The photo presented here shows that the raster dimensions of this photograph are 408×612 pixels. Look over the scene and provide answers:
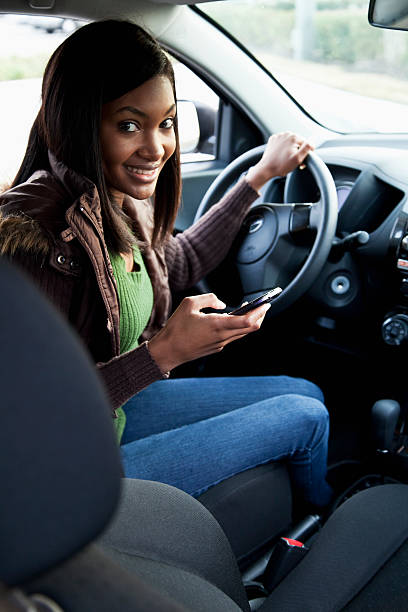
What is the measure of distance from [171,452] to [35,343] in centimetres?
92

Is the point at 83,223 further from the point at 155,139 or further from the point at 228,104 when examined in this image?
the point at 228,104

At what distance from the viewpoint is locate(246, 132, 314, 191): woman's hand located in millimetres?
1794

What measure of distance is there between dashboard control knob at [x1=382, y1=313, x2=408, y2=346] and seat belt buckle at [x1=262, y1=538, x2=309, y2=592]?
725 mm

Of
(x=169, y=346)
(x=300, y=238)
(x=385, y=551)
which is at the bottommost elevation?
(x=385, y=551)

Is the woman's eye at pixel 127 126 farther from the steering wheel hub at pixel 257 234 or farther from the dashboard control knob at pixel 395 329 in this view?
the dashboard control knob at pixel 395 329

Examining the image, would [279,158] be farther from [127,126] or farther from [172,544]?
[172,544]

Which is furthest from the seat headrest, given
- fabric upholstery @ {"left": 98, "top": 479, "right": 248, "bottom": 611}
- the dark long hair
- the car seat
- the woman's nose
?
the woman's nose

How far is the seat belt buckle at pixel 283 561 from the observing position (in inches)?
49.7

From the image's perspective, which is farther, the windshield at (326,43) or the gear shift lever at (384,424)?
the windshield at (326,43)

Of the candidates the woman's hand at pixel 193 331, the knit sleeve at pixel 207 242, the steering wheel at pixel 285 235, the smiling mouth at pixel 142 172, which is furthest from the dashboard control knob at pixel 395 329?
the smiling mouth at pixel 142 172

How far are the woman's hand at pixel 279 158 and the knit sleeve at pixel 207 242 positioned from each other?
40 mm

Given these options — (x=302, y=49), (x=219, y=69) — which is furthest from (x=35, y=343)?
(x=302, y=49)

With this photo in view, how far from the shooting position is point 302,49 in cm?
993

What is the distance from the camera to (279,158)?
5.95ft
